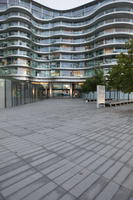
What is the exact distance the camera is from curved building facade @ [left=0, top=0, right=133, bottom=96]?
122ft

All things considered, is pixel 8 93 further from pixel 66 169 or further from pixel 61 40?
A: pixel 61 40

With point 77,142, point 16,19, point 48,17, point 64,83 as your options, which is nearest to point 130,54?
point 77,142

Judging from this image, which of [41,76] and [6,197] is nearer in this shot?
[6,197]

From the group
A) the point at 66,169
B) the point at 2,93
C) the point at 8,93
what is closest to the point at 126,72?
the point at 66,169

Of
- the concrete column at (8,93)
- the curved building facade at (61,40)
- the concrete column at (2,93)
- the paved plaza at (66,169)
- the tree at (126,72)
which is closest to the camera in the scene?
the paved plaza at (66,169)

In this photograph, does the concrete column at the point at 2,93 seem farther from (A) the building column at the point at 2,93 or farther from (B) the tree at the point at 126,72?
(B) the tree at the point at 126,72

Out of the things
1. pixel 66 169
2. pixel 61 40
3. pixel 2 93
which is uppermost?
pixel 61 40

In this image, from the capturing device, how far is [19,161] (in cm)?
289

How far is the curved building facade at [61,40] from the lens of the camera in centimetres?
3722

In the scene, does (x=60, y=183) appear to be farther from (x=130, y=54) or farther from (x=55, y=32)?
(x=55, y=32)

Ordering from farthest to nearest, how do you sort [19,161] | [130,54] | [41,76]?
[41,76]
[130,54]
[19,161]

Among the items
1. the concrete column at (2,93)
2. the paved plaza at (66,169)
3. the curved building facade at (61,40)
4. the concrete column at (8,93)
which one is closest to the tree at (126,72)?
the paved plaza at (66,169)

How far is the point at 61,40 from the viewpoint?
149 feet

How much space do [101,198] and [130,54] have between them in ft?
39.2
